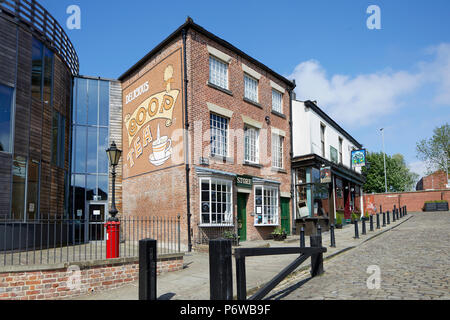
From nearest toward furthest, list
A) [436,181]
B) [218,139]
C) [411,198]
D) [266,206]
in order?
1. [218,139]
2. [266,206]
3. [411,198]
4. [436,181]

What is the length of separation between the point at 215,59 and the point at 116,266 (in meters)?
10.0

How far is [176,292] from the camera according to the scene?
7.04m

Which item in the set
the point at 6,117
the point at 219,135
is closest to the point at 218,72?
the point at 219,135

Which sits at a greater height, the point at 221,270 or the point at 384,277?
the point at 221,270

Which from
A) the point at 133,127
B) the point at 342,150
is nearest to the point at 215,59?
the point at 133,127

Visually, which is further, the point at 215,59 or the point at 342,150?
the point at 342,150

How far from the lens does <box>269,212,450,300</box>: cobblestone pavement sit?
215 inches

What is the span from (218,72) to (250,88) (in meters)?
2.35

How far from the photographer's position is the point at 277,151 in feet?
59.5

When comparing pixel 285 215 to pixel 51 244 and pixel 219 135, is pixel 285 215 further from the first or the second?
pixel 51 244

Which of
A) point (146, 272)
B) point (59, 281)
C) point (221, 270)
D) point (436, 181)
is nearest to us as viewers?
point (221, 270)

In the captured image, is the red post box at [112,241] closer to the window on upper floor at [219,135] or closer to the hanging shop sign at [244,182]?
the window on upper floor at [219,135]

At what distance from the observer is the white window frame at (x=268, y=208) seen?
15.5 meters
